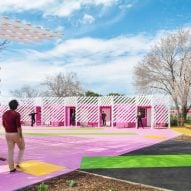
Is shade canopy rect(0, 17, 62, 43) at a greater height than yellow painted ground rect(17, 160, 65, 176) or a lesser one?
greater

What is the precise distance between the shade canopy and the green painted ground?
428cm

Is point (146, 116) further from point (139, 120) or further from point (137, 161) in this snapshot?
point (137, 161)

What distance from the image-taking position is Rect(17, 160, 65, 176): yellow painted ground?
9.52 meters

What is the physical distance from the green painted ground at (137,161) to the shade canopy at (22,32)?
428cm

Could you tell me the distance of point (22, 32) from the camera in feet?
42.8

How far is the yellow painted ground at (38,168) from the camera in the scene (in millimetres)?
9523

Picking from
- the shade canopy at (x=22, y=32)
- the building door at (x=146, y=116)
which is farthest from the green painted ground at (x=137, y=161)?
the building door at (x=146, y=116)

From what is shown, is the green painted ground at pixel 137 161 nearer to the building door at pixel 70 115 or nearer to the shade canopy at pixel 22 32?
the shade canopy at pixel 22 32

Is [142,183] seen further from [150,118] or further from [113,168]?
[150,118]

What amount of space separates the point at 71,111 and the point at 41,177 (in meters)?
24.6

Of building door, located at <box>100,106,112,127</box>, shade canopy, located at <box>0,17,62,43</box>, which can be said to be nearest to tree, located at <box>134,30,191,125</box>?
building door, located at <box>100,106,112,127</box>

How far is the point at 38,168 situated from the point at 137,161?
2.81m

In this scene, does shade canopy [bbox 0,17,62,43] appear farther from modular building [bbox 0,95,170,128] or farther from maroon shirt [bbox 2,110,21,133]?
modular building [bbox 0,95,170,128]

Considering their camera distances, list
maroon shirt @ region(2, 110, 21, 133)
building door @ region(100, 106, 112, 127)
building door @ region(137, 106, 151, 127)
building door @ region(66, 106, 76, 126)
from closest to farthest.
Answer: maroon shirt @ region(2, 110, 21, 133)
building door @ region(137, 106, 151, 127)
building door @ region(100, 106, 112, 127)
building door @ region(66, 106, 76, 126)
